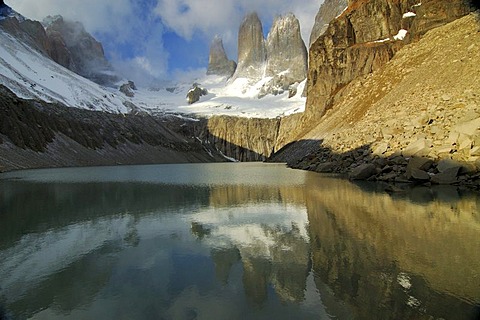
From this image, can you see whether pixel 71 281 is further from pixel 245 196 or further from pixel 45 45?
pixel 45 45

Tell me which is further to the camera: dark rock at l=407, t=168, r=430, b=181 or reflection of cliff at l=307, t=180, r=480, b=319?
dark rock at l=407, t=168, r=430, b=181

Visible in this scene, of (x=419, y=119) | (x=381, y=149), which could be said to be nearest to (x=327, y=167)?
(x=381, y=149)

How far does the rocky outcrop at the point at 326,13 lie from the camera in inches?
6019

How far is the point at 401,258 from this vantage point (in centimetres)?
787

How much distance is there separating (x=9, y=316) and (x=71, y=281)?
5.04 feet

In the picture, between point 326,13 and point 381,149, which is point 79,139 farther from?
point 326,13

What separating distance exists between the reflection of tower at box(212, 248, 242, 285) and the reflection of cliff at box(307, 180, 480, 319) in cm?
189

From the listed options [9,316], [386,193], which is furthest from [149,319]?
[386,193]

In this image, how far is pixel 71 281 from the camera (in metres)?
6.93

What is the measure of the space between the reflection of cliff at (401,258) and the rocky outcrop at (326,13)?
15561 cm

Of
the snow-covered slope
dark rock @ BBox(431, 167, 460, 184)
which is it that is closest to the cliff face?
dark rock @ BBox(431, 167, 460, 184)

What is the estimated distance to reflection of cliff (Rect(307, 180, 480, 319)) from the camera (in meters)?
5.64

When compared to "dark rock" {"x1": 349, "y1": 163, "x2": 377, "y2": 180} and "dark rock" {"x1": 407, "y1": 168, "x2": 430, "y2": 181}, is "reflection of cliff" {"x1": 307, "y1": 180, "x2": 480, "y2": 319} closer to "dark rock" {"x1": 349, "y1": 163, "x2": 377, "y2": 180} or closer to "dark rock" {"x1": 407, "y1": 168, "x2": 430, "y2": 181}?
"dark rock" {"x1": 407, "y1": 168, "x2": 430, "y2": 181}

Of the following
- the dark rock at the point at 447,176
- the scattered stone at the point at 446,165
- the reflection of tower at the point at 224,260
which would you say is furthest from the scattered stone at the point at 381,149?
the reflection of tower at the point at 224,260
